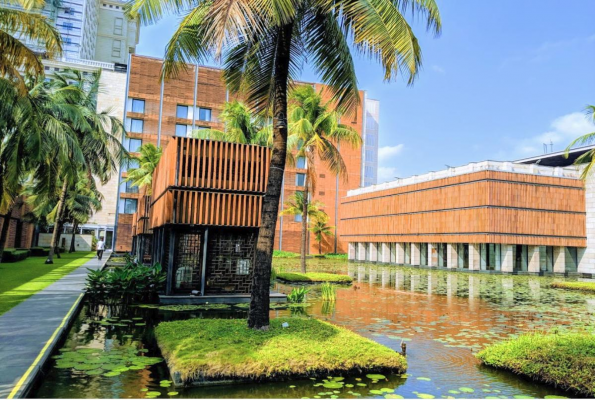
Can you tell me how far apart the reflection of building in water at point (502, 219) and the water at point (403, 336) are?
780 inches

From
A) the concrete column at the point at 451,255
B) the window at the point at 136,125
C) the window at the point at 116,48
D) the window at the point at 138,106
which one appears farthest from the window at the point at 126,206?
the window at the point at 116,48

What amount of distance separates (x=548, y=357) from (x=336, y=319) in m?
6.52

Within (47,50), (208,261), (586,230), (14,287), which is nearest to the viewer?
(47,50)

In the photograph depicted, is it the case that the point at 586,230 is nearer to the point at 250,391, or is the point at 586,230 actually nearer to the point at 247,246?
the point at 247,246

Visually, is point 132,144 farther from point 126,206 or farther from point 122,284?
point 122,284

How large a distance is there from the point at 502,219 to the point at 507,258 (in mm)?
3526

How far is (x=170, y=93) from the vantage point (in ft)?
197

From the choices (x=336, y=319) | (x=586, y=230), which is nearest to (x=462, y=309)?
(x=336, y=319)

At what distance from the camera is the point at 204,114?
201 feet

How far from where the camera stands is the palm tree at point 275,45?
776 cm

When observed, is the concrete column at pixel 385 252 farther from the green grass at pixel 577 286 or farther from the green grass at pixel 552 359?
the green grass at pixel 552 359

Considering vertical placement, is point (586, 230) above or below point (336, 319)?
above

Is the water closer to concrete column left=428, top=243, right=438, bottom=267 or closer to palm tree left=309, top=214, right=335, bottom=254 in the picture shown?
concrete column left=428, top=243, right=438, bottom=267

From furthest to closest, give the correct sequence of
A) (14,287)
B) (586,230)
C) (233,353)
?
(586,230) → (14,287) → (233,353)
